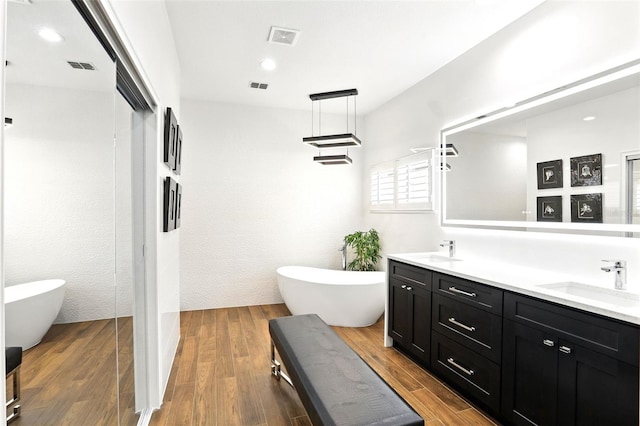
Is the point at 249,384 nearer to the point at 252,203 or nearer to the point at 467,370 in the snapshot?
the point at 467,370

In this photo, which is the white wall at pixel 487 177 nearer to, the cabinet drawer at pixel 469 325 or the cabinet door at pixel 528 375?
the cabinet drawer at pixel 469 325

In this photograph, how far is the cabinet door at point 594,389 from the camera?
1.50 m

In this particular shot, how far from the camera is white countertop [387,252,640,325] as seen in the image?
1.61 m

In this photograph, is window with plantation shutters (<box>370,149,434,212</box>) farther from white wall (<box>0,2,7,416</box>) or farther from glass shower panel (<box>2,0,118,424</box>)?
white wall (<box>0,2,7,416</box>)

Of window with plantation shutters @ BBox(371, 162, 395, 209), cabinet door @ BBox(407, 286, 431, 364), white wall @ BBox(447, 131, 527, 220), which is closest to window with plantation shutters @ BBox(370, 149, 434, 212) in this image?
window with plantation shutters @ BBox(371, 162, 395, 209)

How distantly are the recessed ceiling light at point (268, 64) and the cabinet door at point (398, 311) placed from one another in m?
2.49

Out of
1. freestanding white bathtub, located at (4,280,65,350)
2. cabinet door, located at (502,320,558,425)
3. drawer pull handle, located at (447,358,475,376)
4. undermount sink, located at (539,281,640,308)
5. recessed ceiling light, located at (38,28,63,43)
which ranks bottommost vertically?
drawer pull handle, located at (447,358,475,376)

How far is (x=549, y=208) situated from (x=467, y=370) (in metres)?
1.30

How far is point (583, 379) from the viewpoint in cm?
169

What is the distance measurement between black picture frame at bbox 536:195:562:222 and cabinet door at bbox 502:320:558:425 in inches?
33.9

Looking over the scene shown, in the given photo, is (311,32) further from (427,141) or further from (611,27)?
(611,27)

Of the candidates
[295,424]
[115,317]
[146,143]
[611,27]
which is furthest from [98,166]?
[611,27]

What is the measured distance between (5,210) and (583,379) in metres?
2.35

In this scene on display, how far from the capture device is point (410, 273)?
3.14 m
